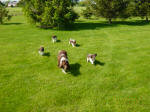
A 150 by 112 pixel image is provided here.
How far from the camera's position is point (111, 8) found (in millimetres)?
31344

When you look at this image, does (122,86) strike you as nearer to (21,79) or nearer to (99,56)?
(99,56)

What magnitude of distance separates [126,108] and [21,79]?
7.22m

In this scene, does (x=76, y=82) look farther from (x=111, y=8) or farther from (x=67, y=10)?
(x=111, y=8)

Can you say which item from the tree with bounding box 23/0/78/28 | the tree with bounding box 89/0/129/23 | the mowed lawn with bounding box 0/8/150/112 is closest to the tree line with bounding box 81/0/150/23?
the tree with bounding box 89/0/129/23

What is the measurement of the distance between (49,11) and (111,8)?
16.7m

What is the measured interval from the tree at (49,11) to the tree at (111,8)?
999 centimetres

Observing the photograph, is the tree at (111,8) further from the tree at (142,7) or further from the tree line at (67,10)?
the tree at (142,7)

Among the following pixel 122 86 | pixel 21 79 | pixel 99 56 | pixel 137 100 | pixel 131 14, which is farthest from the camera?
pixel 131 14

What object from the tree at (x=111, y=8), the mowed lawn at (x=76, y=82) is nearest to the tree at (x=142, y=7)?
the tree at (x=111, y=8)

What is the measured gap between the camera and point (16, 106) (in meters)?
6.59

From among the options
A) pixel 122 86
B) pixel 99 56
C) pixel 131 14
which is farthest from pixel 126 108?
pixel 131 14

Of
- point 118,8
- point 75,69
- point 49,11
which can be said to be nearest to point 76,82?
point 75,69

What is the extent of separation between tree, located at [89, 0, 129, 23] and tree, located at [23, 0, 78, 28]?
32.8 ft

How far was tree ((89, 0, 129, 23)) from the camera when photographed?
31.3 metres
